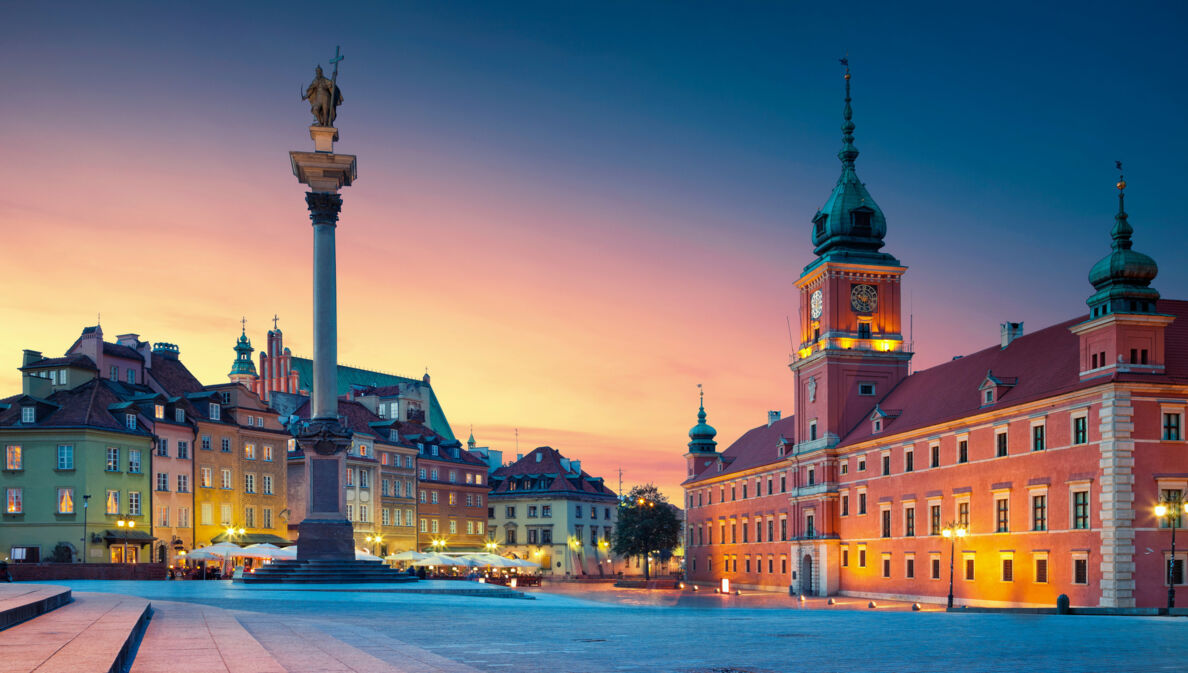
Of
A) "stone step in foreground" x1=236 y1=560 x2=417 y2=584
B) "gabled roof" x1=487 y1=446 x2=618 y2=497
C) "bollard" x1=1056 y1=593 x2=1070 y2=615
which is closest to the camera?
"stone step in foreground" x1=236 y1=560 x2=417 y2=584

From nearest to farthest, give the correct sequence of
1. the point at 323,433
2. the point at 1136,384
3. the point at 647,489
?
1. the point at 323,433
2. the point at 1136,384
3. the point at 647,489

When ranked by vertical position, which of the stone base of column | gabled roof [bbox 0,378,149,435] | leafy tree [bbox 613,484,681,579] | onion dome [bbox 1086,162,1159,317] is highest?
onion dome [bbox 1086,162,1159,317]

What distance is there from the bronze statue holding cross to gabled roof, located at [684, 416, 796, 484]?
55543 millimetres

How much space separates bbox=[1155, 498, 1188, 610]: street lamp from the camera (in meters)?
45.6

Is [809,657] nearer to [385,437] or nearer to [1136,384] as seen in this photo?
[1136,384]

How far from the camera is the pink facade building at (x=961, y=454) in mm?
50781

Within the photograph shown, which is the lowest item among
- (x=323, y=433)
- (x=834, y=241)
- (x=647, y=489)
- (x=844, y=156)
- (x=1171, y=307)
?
(x=647, y=489)

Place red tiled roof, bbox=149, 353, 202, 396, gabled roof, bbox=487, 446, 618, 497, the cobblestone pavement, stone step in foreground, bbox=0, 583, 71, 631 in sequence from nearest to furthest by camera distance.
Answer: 1. stone step in foreground, bbox=0, 583, 71, 631
2. the cobblestone pavement
3. red tiled roof, bbox=149, 353, 202, 396
4. gabled roof, bbox=487, 446, 618, 497

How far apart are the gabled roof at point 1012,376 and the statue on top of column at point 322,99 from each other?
36.3m

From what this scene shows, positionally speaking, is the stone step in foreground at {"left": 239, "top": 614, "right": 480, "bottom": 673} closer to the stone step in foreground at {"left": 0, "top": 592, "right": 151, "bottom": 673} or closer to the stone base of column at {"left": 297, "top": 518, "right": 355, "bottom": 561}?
the stone step in foreground at {"left": 0, "top": 592, "right": 151, "bottom": 673}

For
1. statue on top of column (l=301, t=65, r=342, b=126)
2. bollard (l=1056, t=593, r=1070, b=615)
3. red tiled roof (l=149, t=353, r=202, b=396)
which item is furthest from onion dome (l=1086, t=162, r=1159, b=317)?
red tiled roof (l=149, t=353, r=202, b=396)

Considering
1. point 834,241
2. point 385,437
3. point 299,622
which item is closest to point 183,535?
point 385,437

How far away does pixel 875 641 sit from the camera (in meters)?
20.8

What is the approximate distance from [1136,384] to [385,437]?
6799 cm
